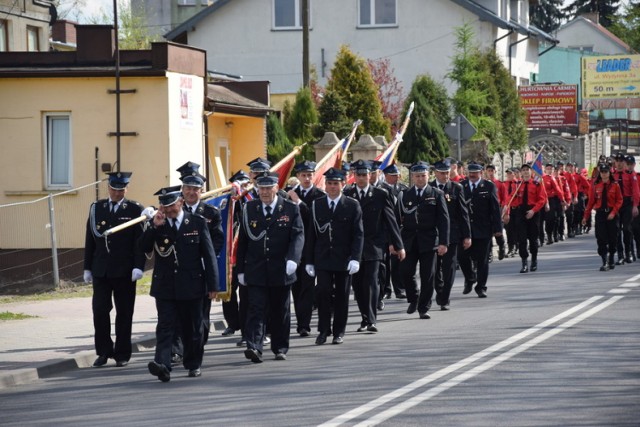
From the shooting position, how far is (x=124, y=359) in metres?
12.9

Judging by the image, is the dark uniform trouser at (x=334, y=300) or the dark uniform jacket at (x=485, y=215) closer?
the dark uniform trouser at (x=334, y=300)

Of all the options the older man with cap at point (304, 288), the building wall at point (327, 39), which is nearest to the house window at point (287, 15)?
the building wall at point (327, 39)

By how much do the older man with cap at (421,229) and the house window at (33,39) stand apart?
2302 centimetres

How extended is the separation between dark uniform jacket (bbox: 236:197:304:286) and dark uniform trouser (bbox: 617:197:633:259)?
11408mm

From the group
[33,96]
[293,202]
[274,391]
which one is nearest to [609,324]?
[293,202]

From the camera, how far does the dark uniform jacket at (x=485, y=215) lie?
1909 centimetres

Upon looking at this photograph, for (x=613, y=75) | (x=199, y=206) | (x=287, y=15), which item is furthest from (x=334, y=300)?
(x=613, y=75)

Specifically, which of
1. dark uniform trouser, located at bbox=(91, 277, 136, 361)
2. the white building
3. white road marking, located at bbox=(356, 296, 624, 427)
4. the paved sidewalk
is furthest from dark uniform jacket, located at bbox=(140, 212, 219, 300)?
the white building

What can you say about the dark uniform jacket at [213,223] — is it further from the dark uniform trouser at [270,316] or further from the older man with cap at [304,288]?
the older man with cap at [304,288]

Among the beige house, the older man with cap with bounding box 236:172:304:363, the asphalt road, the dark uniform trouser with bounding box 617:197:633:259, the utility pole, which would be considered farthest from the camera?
the utility pole

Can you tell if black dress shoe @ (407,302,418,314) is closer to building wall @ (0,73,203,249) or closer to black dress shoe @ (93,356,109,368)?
black dress shoe @ (93,356,109,368)

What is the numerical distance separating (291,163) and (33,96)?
407 inches

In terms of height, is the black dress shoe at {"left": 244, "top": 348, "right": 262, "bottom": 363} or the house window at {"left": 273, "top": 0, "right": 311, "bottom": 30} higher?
the house window at {"left": 273, "top": 0, "right": 311, "bottom": 30}

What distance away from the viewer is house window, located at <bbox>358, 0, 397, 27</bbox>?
51781mm
